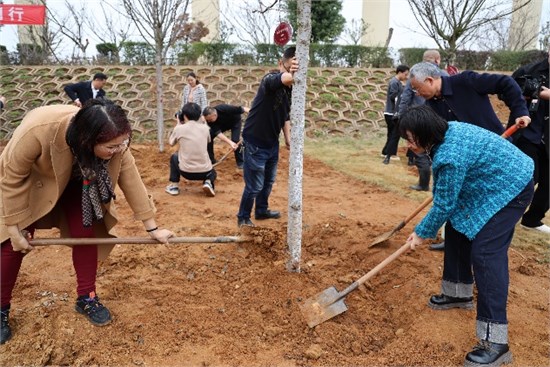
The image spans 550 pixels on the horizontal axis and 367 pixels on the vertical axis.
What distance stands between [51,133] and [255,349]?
169 cm

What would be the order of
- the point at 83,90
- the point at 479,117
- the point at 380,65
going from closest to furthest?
the point at 479,117
the point at 83,90
the point at 380,65

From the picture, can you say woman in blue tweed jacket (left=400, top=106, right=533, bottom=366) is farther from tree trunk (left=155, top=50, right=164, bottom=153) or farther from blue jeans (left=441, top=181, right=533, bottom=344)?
tree trunk (left=155, top=50, right=164, bottom=153)

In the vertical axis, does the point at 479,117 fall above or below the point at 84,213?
above

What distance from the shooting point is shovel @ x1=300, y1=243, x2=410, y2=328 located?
9.29 feet

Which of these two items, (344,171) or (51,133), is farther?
(344,171)

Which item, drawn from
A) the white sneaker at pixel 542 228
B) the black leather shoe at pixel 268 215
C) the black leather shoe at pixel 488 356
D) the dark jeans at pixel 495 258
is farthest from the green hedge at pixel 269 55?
the black leather shoe at pixel 488 356

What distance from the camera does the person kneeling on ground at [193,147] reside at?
5570 millimetres

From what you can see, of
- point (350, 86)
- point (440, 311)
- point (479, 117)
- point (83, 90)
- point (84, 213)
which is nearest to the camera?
point (84, 213)

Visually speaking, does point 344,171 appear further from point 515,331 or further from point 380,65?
point 380,65

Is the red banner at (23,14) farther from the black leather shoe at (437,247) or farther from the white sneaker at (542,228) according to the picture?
the white sneaker at (542,228)

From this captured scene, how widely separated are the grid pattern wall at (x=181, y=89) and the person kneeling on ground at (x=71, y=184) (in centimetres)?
774

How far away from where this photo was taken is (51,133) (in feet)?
7.15

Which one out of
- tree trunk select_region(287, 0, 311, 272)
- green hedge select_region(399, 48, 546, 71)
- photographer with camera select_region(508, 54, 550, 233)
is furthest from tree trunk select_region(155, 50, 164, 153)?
green hedge select_region(399, 48, 546, 71)


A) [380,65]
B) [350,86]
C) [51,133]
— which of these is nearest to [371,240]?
[51,133]
